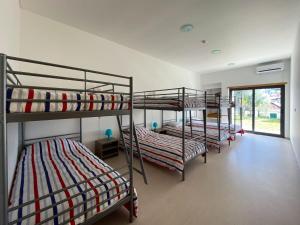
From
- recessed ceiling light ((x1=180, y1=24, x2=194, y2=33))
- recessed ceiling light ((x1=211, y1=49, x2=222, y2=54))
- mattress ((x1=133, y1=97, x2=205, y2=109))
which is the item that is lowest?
mattress ((x1=133, y1=97, x2=205, y2=109))

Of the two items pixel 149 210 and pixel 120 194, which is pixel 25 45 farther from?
pixel 149 210

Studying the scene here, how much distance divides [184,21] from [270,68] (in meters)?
4.09

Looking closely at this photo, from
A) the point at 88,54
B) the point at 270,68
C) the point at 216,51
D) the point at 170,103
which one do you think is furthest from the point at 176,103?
the point at 270,68

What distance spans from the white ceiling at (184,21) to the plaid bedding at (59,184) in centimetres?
227

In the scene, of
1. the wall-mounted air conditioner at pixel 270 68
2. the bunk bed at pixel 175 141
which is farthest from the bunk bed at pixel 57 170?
the wall-mounted air conditioner at pixel 270 68

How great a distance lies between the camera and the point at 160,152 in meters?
2.62

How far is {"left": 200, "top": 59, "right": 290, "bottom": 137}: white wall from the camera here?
182 inches

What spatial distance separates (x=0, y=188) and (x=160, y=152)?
2149mm

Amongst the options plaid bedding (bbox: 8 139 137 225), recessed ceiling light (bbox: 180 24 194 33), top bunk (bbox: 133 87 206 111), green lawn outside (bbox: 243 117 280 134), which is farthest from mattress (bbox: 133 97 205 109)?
green lawn outside (bbox: 243 117 280 134)

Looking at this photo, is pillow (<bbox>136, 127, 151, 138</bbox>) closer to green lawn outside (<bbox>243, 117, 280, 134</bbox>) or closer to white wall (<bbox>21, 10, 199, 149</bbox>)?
white wall (<bbox>21, 10, 199, 149</bbox>)

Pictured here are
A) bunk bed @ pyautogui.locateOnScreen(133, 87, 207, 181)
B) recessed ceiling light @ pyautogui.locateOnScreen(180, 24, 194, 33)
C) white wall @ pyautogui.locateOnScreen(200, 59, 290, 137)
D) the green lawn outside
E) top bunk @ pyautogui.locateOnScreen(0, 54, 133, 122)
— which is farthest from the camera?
the green lawn outside

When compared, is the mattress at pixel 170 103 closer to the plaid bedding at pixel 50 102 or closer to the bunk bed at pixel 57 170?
the bunk bed at pixel 57 170

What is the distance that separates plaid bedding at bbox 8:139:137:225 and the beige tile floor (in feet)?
1.52

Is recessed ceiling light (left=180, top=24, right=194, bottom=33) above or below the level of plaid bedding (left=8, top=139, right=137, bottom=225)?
above
